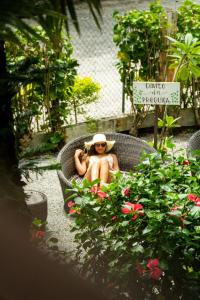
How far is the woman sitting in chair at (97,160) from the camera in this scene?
573 cm

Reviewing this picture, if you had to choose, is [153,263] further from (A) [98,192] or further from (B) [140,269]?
(A) [98,192]

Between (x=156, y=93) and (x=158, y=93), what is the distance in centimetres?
2

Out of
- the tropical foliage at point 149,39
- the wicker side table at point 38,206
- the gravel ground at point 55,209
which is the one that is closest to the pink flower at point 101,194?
the gravel ground at point 55,209

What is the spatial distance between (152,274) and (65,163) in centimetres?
327

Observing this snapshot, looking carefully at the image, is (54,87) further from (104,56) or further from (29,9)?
(29,9)

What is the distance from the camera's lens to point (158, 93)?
211 inches

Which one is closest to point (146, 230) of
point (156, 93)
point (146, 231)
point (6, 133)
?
Answer: point (146, 231)

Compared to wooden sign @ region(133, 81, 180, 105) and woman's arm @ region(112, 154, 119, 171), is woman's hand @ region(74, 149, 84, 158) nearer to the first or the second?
woman's arm @ region(112, 154, 119, 171)

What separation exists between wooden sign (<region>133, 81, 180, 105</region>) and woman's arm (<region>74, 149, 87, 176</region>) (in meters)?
0.96

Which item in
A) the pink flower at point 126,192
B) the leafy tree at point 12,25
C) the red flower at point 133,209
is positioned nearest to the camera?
the leafy tree at point 12,25

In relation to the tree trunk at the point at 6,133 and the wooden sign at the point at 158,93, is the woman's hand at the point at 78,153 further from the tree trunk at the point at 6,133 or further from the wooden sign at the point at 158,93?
the tree trunk at the point at 6,133

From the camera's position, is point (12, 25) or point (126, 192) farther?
point (126, 192)

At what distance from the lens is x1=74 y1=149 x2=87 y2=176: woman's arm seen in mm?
5919

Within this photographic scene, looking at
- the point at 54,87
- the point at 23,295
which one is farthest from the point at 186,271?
the point at 54,87
